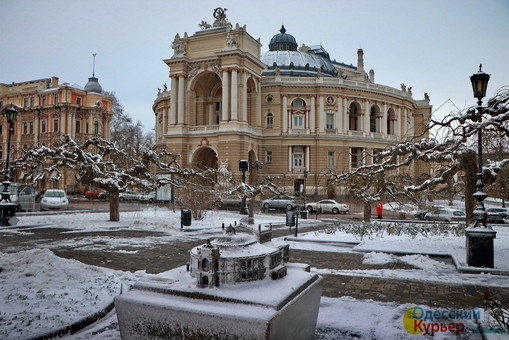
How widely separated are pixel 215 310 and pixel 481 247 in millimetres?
8130

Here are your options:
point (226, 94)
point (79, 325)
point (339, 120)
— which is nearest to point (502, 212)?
point (339, 120)

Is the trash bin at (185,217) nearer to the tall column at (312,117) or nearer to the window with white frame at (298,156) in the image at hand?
the window with white frame at (298,156)

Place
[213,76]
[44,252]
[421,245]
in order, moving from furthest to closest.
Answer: [213,76] → [421,245] → [44,252]

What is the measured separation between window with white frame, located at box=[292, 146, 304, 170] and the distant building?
30184mm

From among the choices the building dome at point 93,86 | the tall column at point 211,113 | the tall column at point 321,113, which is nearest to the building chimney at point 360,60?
the tall column at point 321,113

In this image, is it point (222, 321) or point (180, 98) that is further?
point (180, 98)

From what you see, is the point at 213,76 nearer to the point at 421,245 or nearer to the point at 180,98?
the point at 180,98

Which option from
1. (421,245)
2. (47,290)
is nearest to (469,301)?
(421,245)

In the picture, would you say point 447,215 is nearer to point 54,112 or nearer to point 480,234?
point 480,234

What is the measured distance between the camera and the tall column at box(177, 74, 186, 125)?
4391 cm

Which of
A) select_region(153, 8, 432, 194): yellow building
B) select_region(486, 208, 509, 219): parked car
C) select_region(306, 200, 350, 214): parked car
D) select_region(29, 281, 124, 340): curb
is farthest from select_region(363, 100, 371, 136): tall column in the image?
select_region(29, 281, 124, 340): curb

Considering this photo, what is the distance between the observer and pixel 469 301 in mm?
6824

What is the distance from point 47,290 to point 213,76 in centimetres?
4237

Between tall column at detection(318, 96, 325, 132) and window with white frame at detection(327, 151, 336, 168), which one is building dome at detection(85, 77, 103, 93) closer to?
tall column at detection(318, 96, 325, 132)
